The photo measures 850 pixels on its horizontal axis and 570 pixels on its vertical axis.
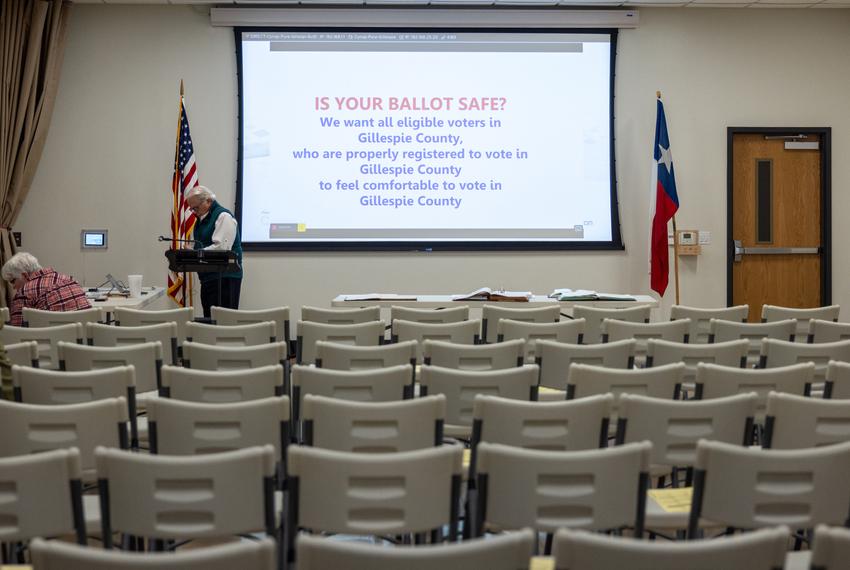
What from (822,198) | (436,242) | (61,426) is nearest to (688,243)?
(822,198)

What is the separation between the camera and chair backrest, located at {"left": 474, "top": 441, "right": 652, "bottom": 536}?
7.71 ft

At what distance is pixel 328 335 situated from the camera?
17.0 ft

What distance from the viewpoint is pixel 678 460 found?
3.16m

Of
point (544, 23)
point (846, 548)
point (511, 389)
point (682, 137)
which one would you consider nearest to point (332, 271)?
point (544, 23)

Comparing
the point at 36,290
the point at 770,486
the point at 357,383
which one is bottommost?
the point at 770,486

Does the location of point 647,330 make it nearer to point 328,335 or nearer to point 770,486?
point 328,335

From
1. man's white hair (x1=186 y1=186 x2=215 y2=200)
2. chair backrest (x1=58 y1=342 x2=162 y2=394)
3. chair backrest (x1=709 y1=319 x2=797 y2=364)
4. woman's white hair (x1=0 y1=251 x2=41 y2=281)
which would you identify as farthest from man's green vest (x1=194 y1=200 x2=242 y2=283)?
chair backrest (x1=709 y1=319 x2=797 y2=364)

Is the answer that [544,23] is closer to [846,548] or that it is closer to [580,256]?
[580,256]

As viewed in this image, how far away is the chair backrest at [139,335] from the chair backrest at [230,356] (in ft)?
2.25

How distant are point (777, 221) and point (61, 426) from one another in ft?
27.4

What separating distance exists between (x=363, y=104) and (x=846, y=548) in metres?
7.96

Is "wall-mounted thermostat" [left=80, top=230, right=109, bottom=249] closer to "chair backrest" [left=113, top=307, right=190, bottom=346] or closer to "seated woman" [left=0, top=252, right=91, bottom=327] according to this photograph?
"seated woman" [left=0, top=252, right=91, bottom=327]

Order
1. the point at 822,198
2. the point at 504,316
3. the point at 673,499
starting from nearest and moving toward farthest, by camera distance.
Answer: the point at 673,499
the point at 504,316
the point at 822,198

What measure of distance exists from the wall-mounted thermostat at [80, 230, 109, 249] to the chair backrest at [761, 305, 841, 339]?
630 centimetres
